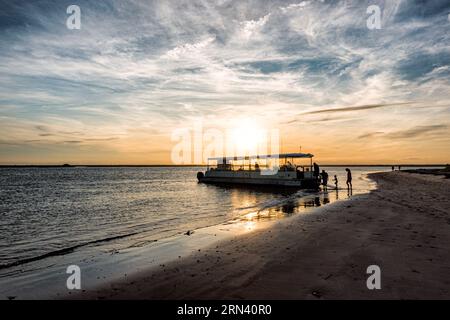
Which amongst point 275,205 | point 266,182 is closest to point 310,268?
point 275,205

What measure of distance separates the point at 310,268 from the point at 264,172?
1888 inches

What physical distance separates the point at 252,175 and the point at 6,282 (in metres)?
50.6

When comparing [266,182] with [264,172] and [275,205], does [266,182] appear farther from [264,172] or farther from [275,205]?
[275,205]

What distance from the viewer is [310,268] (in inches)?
324

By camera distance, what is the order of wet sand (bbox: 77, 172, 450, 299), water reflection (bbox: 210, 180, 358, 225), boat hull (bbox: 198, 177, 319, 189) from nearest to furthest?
wet sand (bbox: 77, 172, 450, 299)
water reflection (bbox: 210, 180, 358, 225)
boat hull (bbox: 198, 177, 319, 189)

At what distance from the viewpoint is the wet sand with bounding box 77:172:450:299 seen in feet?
Result: 21.9

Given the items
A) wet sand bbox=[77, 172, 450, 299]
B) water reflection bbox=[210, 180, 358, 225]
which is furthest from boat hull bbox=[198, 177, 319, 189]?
wet sand bbox=[77, 172, 450, 299]

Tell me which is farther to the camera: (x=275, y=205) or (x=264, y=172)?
(x=264, y=172)

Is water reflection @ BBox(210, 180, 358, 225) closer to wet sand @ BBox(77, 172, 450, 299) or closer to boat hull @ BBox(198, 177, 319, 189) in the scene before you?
wet sand @ BBox(77, 172, 450, 299)

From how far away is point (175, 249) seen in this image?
11992 millimetres

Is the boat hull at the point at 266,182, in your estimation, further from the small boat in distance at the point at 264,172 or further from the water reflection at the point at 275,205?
the water reflection at the point at 275,205

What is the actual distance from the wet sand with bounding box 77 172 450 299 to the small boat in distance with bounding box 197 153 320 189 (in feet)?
112
